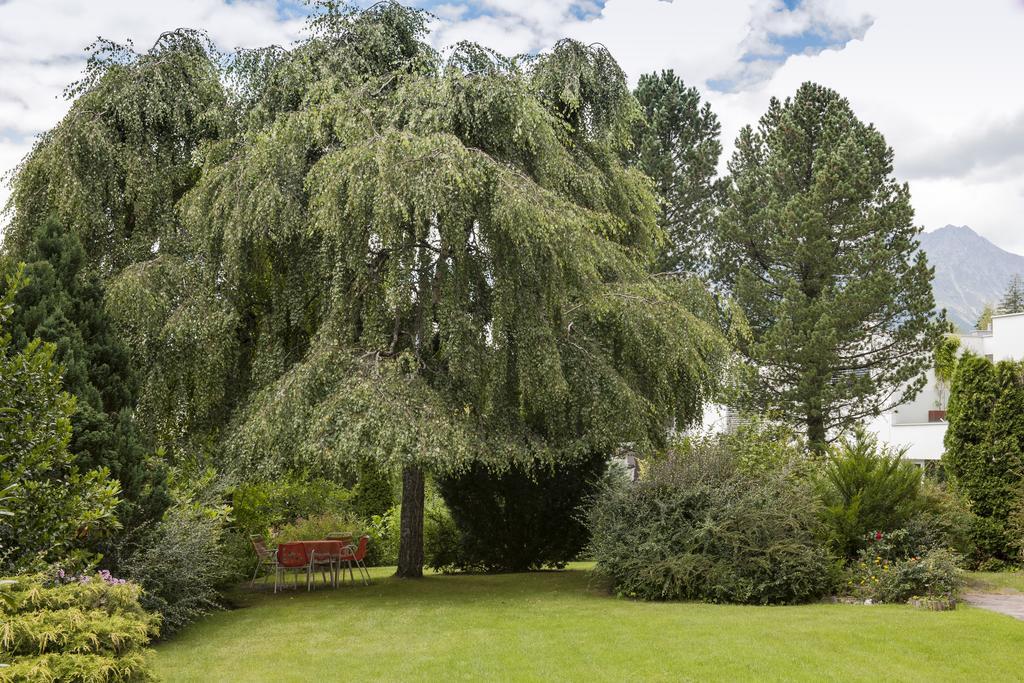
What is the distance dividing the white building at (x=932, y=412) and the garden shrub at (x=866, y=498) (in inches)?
445

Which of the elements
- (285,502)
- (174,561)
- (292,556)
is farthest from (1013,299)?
(174,561)

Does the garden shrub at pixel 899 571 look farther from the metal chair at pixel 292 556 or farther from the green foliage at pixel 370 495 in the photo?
the green foliage at pixel 370 495

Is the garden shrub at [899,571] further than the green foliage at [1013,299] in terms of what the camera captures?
No

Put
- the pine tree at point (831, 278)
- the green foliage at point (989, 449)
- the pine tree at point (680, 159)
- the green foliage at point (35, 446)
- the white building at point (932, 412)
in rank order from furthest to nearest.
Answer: the pine tree at point (680, 159) < the white building at point (932, 412) < the pine tree at point (831, 278) < the green foliage at point (989, 449) < the green foliage at point (35, 446)

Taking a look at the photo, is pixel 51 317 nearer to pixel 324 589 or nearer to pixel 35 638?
pixel 35 638

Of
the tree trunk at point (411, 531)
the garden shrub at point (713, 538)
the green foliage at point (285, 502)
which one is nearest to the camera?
the garden shrub at point (713, 538)

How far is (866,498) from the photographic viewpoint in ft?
38.8

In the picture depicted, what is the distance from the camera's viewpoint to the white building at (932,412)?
2458 centimetres

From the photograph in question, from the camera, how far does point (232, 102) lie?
1345 cm

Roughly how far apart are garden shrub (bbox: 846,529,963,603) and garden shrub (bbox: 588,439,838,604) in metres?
0.41

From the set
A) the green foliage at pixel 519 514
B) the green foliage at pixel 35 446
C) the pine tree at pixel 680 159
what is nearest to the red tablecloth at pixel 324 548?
the green foliage at pixel 519 514

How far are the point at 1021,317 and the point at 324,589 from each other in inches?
810

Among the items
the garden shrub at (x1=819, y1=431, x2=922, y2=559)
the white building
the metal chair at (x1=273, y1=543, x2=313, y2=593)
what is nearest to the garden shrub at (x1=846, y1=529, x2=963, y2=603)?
the garden shrub at (x1=819, y1=431, x2=922, y2=559)

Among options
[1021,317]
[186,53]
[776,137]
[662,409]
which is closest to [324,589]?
[662,409]
